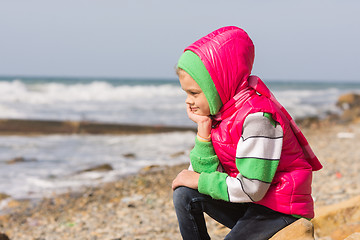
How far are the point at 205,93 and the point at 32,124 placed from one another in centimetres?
1247

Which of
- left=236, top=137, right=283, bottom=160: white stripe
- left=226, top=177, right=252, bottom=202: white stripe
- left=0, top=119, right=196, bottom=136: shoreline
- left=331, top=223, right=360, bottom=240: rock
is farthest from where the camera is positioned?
left=0, top=119, right=196, bottom=136: shoreline

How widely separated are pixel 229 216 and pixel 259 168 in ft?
1.98

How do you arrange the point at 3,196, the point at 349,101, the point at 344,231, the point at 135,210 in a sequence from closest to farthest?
the point at 344,231 → the point at 135,210 → the point at 3,196 → the point at 349,101

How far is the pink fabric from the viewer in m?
2.10

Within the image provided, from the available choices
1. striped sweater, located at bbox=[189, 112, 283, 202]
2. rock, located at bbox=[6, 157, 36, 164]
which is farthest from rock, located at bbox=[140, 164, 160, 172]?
striped sweater, located at bbox=[189, 112, 283, 202]

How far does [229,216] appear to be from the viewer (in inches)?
98.3

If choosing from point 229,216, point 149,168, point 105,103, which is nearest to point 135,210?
point 149,168

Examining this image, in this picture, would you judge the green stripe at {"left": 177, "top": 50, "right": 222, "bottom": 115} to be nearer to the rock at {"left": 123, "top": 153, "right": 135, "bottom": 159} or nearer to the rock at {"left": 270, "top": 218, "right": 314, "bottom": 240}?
the rock at {"left": 270, "top": 218, "right": 314, "bottom": 240}

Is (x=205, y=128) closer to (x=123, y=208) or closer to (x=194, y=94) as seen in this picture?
(x=194, y=94)

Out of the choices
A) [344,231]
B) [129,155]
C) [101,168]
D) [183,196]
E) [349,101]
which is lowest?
[349,101]

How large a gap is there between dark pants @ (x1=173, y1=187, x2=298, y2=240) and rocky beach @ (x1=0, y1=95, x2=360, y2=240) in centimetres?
117

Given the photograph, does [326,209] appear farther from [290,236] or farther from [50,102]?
[50,102]

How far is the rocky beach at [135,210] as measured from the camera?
338 centimetres

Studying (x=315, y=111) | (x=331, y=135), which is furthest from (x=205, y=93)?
(x=315, y=111)
